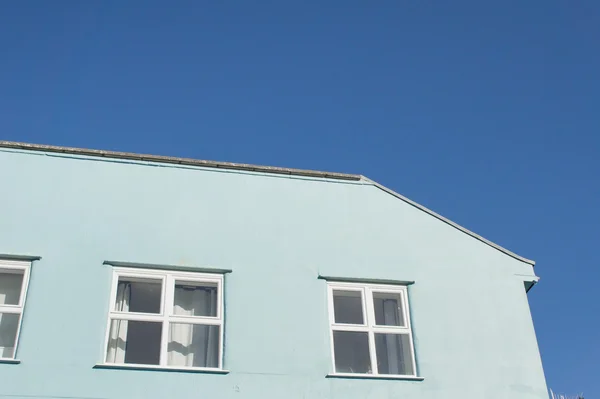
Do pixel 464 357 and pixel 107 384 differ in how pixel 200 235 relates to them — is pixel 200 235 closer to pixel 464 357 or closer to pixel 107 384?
pixel 107 384

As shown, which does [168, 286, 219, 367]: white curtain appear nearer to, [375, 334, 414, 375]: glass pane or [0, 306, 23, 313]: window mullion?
[0, 306, 23, 313]: window mullion

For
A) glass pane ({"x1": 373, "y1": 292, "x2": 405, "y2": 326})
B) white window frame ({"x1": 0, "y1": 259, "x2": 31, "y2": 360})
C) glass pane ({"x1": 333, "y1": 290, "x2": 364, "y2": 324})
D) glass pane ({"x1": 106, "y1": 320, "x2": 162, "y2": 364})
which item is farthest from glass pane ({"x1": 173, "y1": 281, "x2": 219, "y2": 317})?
glass pane ({"x1": 373, "y1": 292, "x2": 405, "y2": 326})

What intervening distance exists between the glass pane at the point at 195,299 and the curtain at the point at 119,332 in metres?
0.75

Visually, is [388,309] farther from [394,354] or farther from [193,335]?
[193,335]

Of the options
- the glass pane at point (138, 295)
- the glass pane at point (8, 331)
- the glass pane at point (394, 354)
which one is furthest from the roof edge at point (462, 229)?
the glass pane at point (8, 331)

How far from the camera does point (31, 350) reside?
11.3 meters

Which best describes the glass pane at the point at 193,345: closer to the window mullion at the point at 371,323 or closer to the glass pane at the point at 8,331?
the glass pane at the point at 8,331

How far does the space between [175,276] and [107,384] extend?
2014mm

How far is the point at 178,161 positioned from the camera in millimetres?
13555

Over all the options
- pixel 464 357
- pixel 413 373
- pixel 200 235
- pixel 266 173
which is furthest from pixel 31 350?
pixel 464 357

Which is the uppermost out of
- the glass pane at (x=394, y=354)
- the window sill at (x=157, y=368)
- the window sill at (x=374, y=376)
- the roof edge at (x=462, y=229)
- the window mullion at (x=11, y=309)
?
the roof edge at (x=462, y=229)

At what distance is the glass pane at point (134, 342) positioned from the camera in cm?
1188

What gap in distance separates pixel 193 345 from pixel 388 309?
3.26m

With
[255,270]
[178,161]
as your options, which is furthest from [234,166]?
[255,270]
